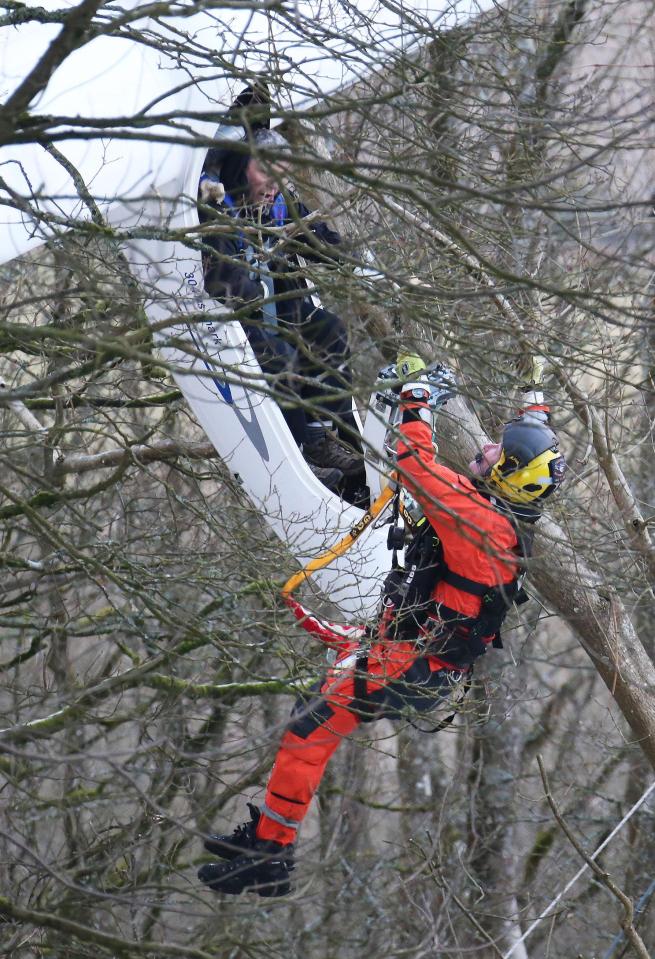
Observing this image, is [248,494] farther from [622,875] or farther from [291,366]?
[622,875]

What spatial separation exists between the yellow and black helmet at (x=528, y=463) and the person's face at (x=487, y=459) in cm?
6

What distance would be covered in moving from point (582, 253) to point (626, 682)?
2350 millimetres

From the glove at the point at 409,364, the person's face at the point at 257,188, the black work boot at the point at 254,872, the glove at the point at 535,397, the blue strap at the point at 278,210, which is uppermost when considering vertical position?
the blue strap at the point at 278,210

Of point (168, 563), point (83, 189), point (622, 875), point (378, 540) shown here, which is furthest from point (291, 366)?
point (622, 875)

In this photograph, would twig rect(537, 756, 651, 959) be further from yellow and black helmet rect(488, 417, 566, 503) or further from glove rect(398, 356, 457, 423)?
glove rect(398, 356, 457, 423)

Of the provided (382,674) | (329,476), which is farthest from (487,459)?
(329,476)

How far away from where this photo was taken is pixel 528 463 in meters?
5.18

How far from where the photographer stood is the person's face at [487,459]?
17.4ft

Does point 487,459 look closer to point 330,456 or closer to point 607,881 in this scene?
point 330,456

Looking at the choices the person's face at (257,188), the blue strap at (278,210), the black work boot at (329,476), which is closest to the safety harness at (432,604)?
the black work boot at (329,476)

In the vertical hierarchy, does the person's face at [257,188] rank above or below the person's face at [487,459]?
above

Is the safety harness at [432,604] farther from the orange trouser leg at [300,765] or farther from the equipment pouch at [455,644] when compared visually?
the orange trouser leg at [300,765]

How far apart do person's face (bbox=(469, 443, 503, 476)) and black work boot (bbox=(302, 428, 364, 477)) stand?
1110 millimetres

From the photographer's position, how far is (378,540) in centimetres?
602
